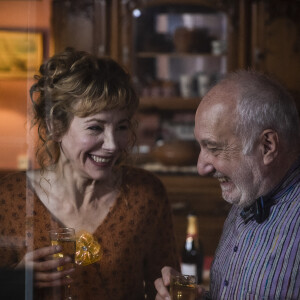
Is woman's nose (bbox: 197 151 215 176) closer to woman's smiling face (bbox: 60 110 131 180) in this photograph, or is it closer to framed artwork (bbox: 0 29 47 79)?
woman's smiling face (bbox: 60 110 131 180)

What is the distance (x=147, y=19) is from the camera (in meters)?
3.39

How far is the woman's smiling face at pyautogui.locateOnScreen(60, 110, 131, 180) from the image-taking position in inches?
50.6

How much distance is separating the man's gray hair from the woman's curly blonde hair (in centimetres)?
33

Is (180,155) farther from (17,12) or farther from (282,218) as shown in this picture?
(17,12)

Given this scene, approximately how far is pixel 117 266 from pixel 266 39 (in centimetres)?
231

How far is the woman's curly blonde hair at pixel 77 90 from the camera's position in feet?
3.94

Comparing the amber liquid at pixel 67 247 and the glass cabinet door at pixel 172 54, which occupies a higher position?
the glass cabinet door at pixel 172 54

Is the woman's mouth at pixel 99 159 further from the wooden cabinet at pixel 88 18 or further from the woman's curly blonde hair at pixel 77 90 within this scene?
the wooden cabinet at pixel 88 18

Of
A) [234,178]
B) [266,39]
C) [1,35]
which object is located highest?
[266,39]

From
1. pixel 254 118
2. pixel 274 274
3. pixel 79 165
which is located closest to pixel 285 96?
pixel 254 118

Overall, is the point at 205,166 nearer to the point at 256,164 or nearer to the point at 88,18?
the point at 256,164

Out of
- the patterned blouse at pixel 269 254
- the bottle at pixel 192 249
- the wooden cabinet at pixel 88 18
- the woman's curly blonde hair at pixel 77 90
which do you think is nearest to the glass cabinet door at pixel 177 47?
the wooden cabinet at pixel 88 18

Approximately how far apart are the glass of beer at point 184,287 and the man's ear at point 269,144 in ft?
0.92

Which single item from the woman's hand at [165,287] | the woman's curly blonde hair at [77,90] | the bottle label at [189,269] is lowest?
the bottle label at [189,269]
